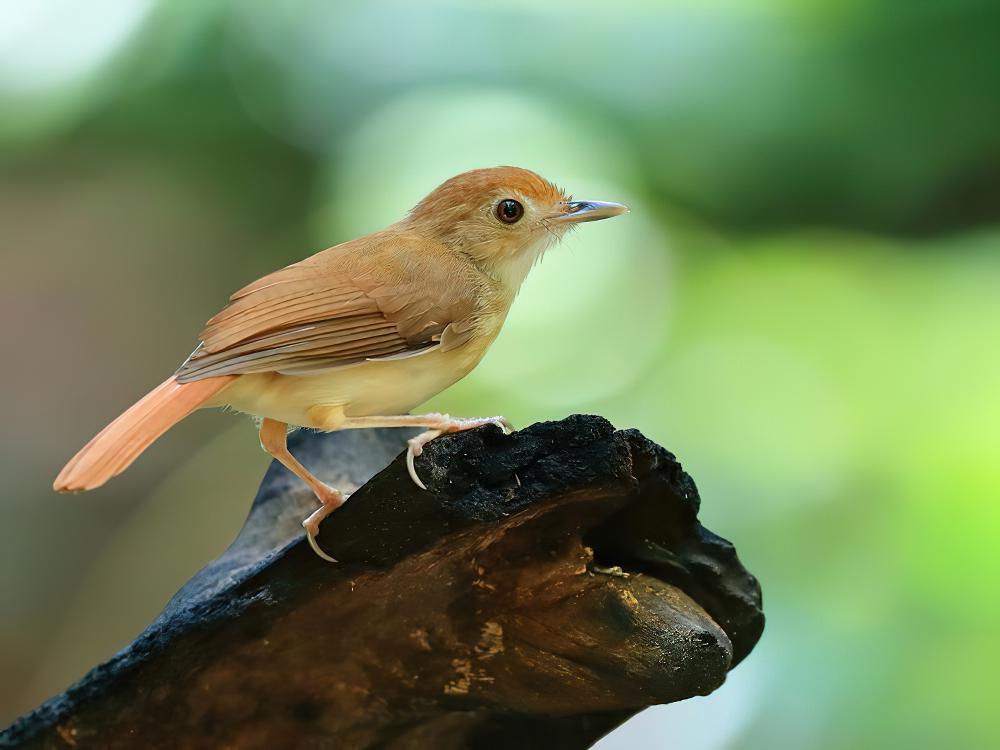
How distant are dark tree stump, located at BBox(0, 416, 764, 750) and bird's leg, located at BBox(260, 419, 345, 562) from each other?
0.03 meters

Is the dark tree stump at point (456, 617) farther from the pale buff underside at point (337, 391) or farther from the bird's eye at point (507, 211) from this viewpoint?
the bird's eye at point (507, 211)

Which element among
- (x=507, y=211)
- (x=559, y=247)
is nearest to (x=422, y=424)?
(x=507, y=211)

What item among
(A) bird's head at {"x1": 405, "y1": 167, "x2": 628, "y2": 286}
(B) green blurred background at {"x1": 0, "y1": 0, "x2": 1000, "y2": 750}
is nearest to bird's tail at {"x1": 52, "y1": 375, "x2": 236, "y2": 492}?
(A) bird's head at {"x1": 405, "y1": 167, "x2": 628, "y2": 286}

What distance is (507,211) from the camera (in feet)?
8.39

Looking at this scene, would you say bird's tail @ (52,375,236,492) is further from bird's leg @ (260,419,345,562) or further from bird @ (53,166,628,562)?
bird's leg @ (260,419,345,562)

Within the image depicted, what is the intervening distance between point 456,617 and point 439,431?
357 mm

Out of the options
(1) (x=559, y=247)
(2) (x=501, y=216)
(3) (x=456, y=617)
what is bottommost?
(3) (x=456, y=617)

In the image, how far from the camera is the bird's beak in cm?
261

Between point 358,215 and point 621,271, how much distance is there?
45.0 inches

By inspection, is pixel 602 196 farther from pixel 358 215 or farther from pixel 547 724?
pixel 547 724

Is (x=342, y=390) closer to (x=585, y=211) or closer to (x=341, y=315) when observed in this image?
(x=341, y=315)

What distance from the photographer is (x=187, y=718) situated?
205 centimetres

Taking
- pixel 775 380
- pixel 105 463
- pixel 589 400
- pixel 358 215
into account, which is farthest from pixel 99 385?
pixel 105 463

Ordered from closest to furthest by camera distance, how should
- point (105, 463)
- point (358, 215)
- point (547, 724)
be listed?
point (105, 463), point (547, 724), point (358, 215)
